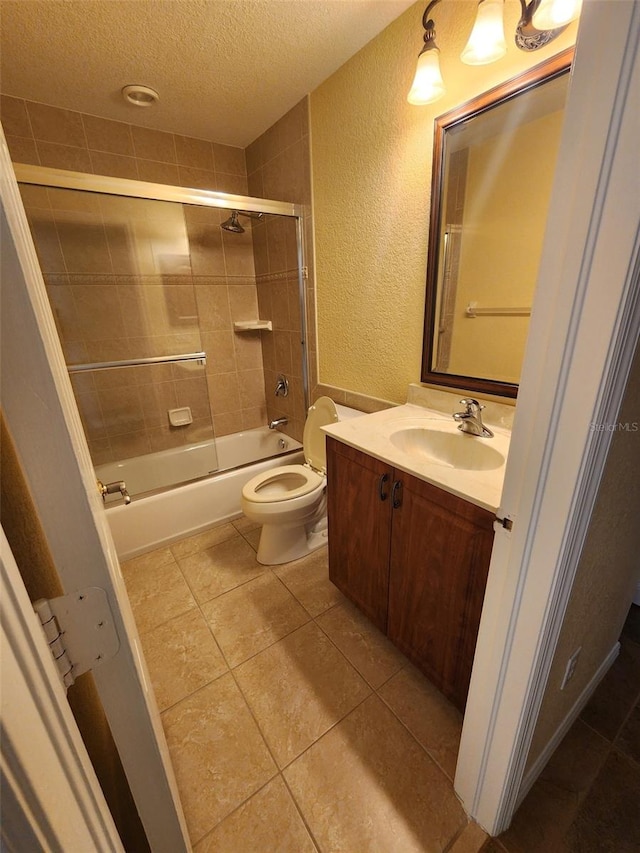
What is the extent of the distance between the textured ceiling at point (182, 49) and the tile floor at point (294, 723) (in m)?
2.41

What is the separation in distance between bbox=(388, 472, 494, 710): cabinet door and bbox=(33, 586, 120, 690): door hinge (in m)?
0.85

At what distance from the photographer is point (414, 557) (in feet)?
3.77

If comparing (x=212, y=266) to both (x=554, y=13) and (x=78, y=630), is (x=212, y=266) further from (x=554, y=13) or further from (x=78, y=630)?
(x=78, y=630)

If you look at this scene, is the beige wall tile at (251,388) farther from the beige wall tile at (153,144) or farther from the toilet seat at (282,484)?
the beige wall tile at (153,144)

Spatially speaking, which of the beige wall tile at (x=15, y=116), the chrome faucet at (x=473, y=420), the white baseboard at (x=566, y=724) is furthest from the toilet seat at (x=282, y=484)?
the beige wall tile at (x=15, y=116)

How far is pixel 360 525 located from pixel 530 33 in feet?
5.39

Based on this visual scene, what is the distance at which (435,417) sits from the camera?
152cm

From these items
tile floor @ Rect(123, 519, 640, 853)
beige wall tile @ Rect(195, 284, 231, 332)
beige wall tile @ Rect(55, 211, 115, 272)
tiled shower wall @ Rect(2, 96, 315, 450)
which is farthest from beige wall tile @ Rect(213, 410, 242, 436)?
tile floor @ Rect(123, 519, 640, 853)

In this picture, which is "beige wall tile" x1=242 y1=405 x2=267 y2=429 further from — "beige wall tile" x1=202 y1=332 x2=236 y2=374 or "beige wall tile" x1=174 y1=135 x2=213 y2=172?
"beige wall tile" x1=174 y1=135 x2=213 y2=172

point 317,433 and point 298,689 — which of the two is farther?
point 317,433

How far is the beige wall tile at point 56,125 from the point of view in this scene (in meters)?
1.85

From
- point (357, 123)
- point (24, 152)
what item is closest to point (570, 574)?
point (357, 123)

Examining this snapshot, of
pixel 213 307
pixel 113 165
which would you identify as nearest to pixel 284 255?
pixel 213 307

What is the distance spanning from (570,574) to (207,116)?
2724mm
